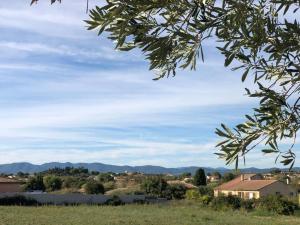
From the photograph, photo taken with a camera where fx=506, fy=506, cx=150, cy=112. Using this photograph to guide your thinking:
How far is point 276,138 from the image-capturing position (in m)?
2.37

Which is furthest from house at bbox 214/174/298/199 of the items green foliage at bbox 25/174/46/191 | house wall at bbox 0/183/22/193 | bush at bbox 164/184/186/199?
green foliage at bbox 25/174/46/191

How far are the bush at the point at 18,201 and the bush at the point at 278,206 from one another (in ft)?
50.1

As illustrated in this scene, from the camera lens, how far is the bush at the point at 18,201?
Result: 34219 mm

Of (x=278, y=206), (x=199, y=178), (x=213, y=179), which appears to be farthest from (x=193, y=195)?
(x=213, y=179)

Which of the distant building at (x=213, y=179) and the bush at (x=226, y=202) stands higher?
the distant building at (x=213, y=179)

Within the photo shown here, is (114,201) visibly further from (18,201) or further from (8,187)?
(8,187)

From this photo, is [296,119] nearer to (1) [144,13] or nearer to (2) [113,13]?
(1) [144,13]

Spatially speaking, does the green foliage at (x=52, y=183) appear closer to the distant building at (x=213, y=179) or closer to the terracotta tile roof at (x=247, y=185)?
the terracotta tile roof at (x=247, y=185)

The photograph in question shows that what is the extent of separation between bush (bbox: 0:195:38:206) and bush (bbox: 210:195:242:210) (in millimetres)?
12290

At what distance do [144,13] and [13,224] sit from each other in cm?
1816

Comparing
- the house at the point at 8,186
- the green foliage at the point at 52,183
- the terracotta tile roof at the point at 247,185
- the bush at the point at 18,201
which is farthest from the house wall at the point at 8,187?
the terracotta tile roof at the point at 247,185

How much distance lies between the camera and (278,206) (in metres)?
32.1

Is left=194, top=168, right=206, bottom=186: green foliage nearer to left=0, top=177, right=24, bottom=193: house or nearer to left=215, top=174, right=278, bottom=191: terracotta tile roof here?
left=215, top=174, right=278, bottom=191: terracotta tile roof

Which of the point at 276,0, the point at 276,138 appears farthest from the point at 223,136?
the point at 276,0
